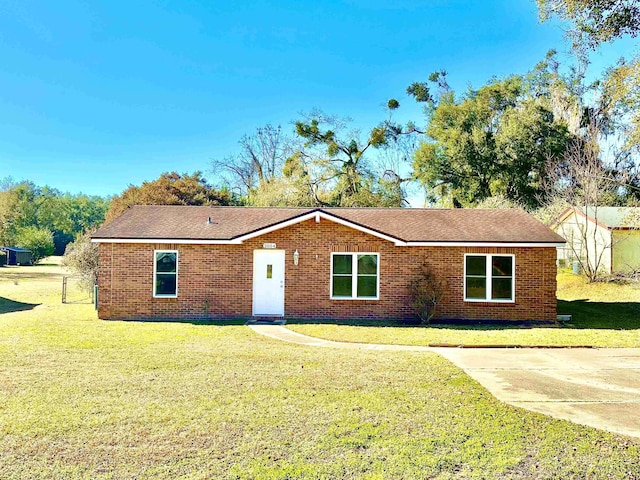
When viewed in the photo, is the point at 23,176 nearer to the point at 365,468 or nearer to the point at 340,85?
the point at 340,85

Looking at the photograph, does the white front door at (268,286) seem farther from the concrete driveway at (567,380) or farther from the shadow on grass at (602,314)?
the shadow on grass at (602,314)

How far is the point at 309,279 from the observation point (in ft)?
51.5

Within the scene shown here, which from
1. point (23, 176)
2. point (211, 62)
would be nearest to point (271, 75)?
point (211, 62)

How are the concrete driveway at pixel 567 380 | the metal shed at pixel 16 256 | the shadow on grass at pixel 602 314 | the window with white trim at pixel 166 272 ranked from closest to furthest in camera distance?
the concrete driveway at pixel 567 380, the shadow on grass at pixel 602 314, the window with white trim at pixel 166 272, the metal shed at pixel 16 256

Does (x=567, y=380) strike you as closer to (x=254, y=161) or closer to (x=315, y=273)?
(x=315, y=273)

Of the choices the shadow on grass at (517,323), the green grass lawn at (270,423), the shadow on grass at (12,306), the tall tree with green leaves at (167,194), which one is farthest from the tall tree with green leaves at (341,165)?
the green grass lawn at (270,423)

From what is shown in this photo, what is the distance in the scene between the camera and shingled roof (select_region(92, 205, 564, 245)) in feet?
50.6

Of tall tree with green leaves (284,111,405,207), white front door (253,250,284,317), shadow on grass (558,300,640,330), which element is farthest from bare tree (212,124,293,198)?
shadow on grass (558,300,640,330)

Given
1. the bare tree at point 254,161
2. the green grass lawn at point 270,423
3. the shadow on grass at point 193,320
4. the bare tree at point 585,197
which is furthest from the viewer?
the bare tree at point 254,161

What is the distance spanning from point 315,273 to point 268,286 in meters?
1.58

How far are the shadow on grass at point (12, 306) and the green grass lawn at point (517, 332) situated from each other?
10807 millimetres

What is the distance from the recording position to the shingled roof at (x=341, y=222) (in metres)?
15.4

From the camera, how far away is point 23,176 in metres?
115

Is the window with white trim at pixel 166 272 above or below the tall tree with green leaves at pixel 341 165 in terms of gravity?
below
